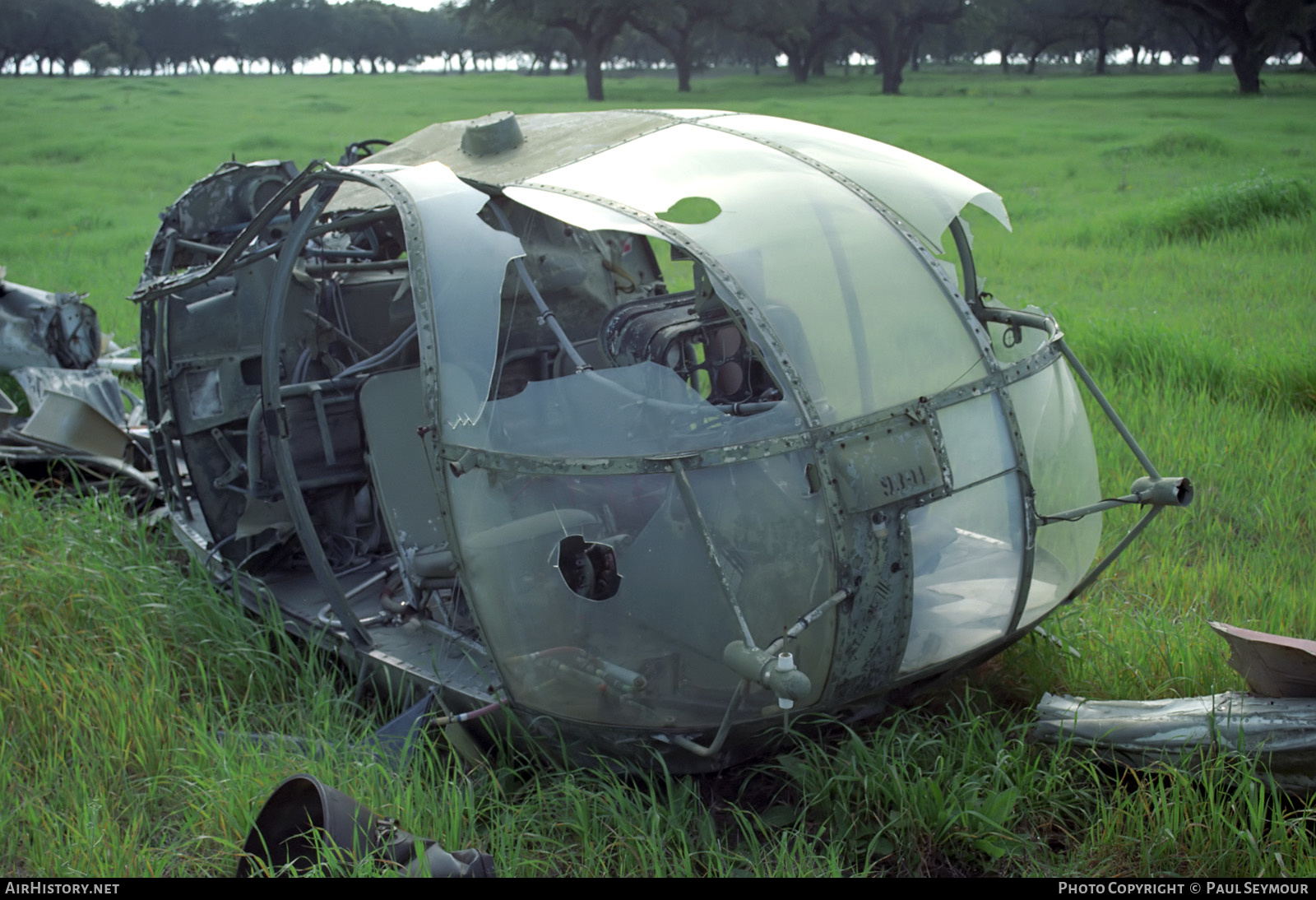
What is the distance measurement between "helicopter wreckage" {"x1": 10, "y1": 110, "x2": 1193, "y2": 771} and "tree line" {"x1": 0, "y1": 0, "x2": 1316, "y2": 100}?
37.6 m

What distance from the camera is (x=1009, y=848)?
3.03 meters

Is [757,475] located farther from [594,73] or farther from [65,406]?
[594,73]

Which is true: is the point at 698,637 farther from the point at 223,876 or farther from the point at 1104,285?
the point at 1104,285

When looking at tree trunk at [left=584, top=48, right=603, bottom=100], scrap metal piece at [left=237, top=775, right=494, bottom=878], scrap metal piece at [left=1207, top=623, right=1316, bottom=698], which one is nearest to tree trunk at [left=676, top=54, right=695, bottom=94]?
tree trunk at [left=584, top=48, right=603, bottom=100]

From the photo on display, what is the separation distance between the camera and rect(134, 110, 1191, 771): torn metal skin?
286cm

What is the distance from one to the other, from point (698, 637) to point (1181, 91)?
4021 cm

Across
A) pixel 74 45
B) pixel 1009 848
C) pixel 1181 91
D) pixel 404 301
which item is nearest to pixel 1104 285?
pixel 404 301

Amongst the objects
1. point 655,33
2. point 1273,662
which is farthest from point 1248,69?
point 1273,662

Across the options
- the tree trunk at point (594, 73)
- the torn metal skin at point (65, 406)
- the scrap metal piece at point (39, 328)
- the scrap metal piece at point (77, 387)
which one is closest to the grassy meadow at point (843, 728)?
the torn metal skin at point (65, 406)

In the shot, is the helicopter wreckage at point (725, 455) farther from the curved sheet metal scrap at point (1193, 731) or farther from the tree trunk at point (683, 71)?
the tree trunk at point (683, 71)

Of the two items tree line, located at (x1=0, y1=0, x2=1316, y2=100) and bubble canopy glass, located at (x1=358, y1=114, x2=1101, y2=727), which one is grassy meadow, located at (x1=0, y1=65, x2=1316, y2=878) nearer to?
bubble canopy glass, located at (x1=358, y1=114, x2=1101, y2=727)

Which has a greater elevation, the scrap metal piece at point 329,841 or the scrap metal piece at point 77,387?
the scrap metal piece at point 77,387

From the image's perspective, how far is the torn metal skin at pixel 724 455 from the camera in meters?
2.86

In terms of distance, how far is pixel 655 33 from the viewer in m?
41.7
